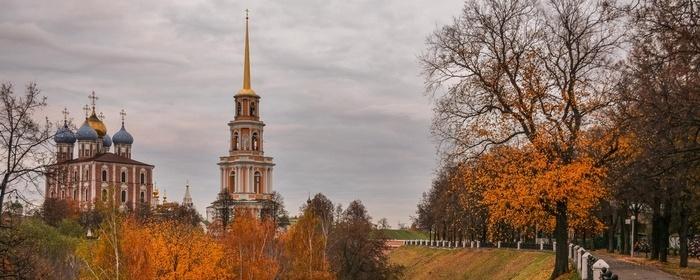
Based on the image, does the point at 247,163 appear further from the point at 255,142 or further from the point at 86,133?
the point at 86,133

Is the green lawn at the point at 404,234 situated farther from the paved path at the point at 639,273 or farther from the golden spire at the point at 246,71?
the paved path at the point at 639,273

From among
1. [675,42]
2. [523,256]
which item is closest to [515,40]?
[675,42]

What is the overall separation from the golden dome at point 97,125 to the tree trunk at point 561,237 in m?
137

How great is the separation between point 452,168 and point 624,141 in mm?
6602

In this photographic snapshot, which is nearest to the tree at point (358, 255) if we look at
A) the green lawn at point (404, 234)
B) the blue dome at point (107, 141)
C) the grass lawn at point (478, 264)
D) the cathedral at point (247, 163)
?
the grass lawn at point (478, 264)

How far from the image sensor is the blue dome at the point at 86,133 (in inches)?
5935

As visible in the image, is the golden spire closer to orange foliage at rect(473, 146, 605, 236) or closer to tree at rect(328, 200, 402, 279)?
tree at rect(328, 200, 402, 279)

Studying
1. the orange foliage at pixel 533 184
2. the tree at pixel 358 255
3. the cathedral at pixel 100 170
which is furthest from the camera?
the cathedral at pixel 100 170

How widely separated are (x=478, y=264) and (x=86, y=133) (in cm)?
10900

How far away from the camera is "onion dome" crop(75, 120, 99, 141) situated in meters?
151

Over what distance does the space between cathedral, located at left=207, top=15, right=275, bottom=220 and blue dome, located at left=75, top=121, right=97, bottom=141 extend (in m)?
33.6

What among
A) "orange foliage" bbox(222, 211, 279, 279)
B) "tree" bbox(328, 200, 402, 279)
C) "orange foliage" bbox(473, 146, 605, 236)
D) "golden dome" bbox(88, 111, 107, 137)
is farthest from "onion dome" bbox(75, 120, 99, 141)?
"orange foliage" bbox(473, 146, 605, 236)

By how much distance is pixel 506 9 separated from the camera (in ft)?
88.8

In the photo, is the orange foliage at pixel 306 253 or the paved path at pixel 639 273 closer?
the paved path at pixel 639 273
